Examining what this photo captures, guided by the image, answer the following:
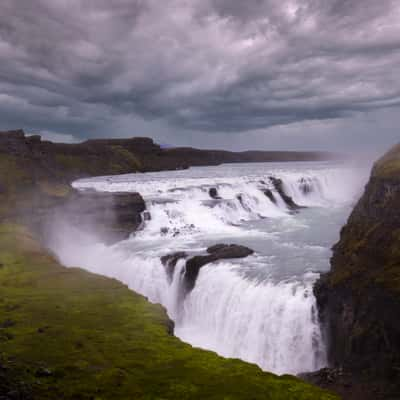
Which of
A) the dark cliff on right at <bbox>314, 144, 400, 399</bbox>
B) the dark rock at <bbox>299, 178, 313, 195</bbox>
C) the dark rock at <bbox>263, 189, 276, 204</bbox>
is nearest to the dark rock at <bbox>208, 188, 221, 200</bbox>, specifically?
the dark rock at <bbox>263, 189, 276, 204</bbox>

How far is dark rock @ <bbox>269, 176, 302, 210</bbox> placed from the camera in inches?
2874

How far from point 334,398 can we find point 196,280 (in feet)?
64.7

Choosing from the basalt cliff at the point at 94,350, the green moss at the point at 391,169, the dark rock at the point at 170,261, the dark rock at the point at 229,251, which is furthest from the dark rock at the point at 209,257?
the green moss at the point at 391,169

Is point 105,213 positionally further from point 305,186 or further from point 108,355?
point 305,186

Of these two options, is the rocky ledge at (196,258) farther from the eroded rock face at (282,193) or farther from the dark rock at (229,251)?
the eroded rock face at (282,193)

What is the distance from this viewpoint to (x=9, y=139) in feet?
271

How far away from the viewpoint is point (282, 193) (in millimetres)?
76312

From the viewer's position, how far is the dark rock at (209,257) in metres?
32.5

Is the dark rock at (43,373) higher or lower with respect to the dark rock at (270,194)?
lower

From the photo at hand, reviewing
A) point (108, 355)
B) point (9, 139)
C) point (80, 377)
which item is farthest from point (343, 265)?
point (9, 139)

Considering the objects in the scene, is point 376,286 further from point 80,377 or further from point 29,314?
point 29,314

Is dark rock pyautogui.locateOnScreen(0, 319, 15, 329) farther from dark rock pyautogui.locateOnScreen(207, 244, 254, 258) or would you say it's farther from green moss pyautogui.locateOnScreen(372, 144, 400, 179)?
green moss pyautogui.locateOnScreen(372, 144, 400, 179)

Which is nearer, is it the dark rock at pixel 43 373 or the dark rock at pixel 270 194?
the dark rock at pixel 43 373

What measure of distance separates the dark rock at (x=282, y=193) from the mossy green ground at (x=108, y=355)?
52.5 metres
